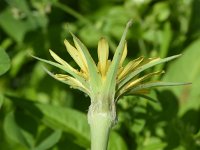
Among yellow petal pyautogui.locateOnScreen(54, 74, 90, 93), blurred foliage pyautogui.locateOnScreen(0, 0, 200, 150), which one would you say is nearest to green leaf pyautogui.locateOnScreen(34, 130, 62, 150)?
blurred foliage pyautogui.locateOnScreen(0, 0, 200, 150)

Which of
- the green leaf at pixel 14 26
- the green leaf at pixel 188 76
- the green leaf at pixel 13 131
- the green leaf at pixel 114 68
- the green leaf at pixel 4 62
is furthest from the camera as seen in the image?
the green leaf at pixel 14 26

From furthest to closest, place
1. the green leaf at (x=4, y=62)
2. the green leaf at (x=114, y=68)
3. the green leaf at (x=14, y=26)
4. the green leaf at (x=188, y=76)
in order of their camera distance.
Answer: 1. the green leaf at (x=14, y=26)
2. the green leaf at (x=188, y=76)
3. the green leaf at (x=4, y=62)
4. the green leaf at (x=114, y=68)

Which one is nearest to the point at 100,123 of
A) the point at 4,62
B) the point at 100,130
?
the point at 100,130

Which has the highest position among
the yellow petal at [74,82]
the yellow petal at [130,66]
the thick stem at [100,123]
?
the yellow petal at [130,66]

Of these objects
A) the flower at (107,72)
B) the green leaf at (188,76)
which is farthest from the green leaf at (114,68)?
the green leaf at (188,76)

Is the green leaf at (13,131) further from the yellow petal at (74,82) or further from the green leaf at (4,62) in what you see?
the yellow petal at (74,82)

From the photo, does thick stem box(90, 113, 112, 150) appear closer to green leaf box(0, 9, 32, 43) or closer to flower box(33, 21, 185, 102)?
flower box(33, 21, 185, 102)

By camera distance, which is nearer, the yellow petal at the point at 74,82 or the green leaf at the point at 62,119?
the yellow petal at the point at 74,82
